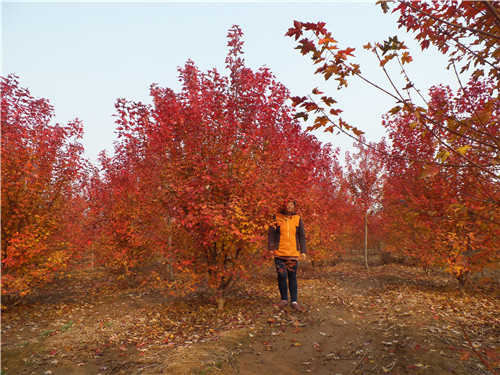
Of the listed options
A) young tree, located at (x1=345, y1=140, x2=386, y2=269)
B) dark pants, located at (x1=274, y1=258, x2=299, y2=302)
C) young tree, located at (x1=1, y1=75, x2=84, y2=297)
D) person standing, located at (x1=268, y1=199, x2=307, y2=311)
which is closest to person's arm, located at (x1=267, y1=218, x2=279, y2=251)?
person standing, located at (x1=268, y1=199, x2=307, y2=311)

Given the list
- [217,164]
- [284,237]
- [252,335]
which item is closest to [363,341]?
[252,335]

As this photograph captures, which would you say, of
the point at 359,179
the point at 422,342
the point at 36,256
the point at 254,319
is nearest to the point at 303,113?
the point at 422,342

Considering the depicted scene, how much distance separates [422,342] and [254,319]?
270 cm

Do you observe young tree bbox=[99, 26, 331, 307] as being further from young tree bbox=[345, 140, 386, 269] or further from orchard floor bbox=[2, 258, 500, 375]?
young tree bbox=[345, 140, 386, 269]

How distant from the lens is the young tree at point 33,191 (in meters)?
5.04

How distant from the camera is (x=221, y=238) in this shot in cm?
486

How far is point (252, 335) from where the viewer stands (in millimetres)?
4363

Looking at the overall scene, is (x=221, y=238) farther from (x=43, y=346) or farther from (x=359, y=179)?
(x=359, y=179)

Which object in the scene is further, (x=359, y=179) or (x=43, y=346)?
(x=359, y=179)

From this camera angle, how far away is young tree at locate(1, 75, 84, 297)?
5.04 metres

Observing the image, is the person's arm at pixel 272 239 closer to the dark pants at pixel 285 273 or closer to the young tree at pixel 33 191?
the dark pants at pixel 285 273

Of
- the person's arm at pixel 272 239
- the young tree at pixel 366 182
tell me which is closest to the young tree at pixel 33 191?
the person's arm at pixel 272 239

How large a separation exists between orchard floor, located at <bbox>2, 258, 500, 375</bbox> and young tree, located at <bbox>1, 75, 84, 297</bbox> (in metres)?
1.07

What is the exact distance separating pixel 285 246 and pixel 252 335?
1.78 metres
